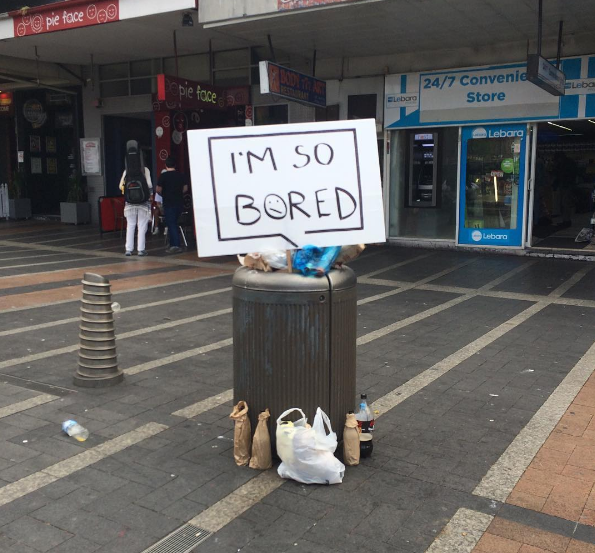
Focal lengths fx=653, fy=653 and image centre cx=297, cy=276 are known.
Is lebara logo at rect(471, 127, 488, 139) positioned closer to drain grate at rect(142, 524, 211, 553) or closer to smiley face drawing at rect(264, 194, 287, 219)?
smiley face drawing at rect(264, 194, 287, 219)

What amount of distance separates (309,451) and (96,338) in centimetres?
247

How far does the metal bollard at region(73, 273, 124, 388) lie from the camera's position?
17.4 ft

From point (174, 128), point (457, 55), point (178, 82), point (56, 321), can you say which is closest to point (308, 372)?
point (56, 321)

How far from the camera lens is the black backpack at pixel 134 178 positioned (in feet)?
39.7

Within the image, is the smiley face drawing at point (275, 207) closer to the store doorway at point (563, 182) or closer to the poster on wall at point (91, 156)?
the store doorway at point (563, 182)

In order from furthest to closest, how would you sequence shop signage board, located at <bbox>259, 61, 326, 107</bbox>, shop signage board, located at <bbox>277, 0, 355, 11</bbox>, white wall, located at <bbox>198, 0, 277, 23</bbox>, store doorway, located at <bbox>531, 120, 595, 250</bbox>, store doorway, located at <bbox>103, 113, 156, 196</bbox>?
store doorway, located at <bbox>103, 113, 156, 196</bbox>
store doorway, located at <bbox>531, 120, 595, 250</bbox>
shop signage board, located at <bbox>259, 61, 326, 107</bbox>
white wall, located at <bbox>198, 0, 277, 23</bbox>
shop signage board, located at <bbox>277, 0, 355, 11</bbox>

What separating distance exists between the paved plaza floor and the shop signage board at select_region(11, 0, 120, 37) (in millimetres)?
6121

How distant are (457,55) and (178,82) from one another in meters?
5.71

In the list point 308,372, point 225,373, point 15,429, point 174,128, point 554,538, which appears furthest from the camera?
point 174,128

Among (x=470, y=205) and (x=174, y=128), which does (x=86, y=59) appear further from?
(x=470, y=205)

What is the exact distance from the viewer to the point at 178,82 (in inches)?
508

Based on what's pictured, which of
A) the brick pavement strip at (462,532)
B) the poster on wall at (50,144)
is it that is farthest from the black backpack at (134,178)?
the brick pavement strip at (462,532)

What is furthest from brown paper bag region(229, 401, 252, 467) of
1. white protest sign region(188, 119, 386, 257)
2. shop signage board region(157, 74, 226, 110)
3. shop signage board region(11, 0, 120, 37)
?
shop signage board region(11, 0, 120, 37)

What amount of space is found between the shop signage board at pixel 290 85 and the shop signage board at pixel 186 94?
239 cm
